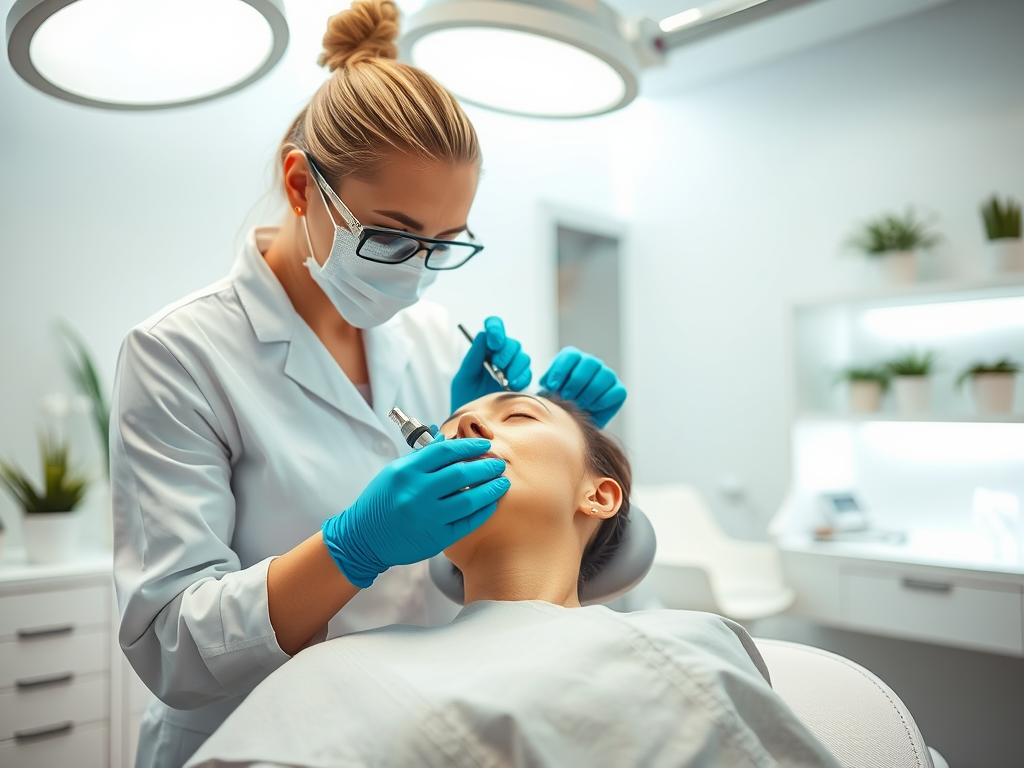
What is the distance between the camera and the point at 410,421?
1.00 metres

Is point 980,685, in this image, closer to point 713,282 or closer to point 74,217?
point 713,282

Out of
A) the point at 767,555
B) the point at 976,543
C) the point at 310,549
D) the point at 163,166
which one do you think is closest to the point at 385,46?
the point at 310,549

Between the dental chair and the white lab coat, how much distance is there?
27cm

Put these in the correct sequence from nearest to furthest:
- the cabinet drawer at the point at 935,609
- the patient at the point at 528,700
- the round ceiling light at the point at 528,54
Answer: the patient at the point at 528,700 → the round ceiling light at the point at 528,54 → the cabinet drawer at the point at 935,609

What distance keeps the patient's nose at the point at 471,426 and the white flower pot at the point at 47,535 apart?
55.7 inches

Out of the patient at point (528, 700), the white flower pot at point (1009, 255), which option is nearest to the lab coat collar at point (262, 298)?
the patient at point (528, 700)

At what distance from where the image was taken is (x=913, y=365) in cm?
275

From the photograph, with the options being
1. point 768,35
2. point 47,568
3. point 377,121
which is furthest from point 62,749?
point 768,35

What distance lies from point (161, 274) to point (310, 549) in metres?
1.79

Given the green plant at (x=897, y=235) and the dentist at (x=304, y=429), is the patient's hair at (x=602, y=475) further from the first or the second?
the green plant at (x=897, y=235)

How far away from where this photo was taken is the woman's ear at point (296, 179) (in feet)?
3.63

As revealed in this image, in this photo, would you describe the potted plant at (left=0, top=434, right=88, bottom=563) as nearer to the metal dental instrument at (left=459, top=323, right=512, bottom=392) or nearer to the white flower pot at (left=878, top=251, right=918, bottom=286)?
the metal dental instrument at (left=459, top=323, right=512, bottom=392)

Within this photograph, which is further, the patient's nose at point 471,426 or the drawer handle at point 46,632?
the drawer handle at point 46,632

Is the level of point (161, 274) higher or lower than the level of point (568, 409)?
higher
